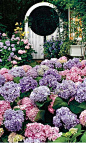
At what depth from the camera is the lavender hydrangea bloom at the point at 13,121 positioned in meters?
1.21

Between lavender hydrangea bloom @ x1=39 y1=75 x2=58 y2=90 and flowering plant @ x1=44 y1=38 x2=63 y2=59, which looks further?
flowering plant @ x1=44 y1=38 x2=63 y2=59

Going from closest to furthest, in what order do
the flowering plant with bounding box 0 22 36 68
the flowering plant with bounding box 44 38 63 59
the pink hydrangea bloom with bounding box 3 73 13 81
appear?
the pink hydrangea bloom with bounding box 3 73 13 81, the flowering plant with bounding box 0 22 36 68, the flowering plant with bounding box 44 38 63 59

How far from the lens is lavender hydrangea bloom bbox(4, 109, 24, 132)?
3.97ft

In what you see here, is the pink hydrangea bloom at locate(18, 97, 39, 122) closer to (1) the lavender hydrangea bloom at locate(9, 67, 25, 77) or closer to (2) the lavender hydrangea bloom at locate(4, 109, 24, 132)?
(2) the lavender hydrangea bloom at locate(4, 109, 24, 132)

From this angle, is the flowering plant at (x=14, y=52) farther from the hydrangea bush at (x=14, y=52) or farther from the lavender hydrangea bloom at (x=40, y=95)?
the lavender hydrangea bloom at (x=40, y=95)

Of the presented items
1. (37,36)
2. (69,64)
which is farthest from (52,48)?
(69,64)

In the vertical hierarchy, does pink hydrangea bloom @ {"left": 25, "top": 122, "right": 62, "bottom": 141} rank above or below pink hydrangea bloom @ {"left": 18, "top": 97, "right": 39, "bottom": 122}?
below

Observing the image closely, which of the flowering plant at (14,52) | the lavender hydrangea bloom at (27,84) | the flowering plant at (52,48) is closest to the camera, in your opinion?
the lavender hydrangea bloom at (27,84)

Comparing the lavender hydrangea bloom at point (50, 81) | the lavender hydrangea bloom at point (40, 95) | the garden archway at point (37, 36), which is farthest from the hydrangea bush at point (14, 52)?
the lavender hydrangea bloom at point (40, 95)

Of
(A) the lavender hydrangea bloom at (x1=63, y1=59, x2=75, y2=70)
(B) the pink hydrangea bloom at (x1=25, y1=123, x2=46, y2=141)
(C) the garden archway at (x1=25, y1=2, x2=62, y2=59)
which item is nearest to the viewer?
(B) the pink hydrangea bloom at (x1=25, y1=123, x2=46, y2=141)

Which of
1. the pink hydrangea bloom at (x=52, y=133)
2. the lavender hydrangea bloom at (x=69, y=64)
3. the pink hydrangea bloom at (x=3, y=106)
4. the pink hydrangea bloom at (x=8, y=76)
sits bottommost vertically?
the pink hydrangea bloom at (x=52, y=133)

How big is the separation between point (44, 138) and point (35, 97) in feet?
0.93

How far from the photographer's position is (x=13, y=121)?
1.21m

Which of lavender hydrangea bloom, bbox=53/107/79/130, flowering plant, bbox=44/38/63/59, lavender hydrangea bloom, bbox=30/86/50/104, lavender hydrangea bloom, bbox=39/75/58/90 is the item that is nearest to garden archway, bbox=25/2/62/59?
flowering plant, bbox=44/38/63/59
